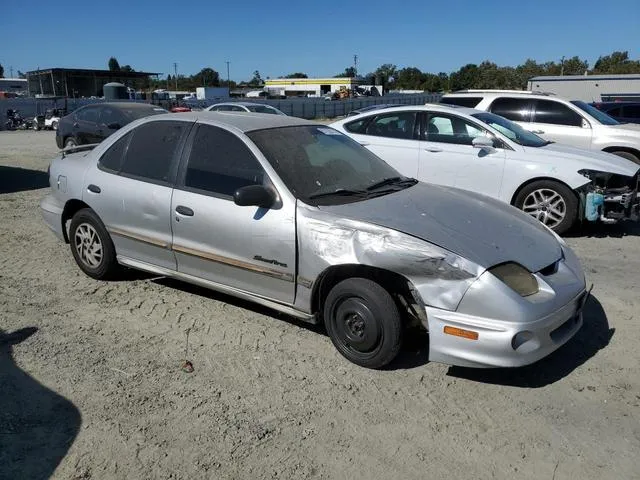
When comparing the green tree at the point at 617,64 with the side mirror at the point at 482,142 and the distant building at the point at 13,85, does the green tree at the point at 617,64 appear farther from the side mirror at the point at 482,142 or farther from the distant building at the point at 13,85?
the distant building at the point at 13,85

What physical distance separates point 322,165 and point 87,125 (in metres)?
11.1

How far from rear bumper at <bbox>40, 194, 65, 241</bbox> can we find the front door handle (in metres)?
1.65

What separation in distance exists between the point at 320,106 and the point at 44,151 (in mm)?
26697

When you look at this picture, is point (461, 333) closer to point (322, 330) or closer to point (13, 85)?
point (322, 330)

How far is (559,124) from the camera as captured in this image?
10109mm

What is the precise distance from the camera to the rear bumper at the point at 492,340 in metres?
3.11

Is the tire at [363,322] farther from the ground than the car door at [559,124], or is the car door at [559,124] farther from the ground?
the car door at [559,124]

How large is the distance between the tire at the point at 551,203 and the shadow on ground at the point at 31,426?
18.1 ft

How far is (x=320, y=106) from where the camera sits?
4112cm

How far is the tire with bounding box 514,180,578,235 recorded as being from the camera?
260 inches

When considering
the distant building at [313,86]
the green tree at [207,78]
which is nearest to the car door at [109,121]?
the distant building at [313,86]

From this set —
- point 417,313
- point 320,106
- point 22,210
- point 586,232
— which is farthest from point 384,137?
point 320,106

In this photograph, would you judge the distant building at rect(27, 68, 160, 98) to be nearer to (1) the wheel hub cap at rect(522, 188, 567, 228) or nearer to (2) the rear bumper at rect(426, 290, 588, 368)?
(1) the wheel hub cap at rect(522, 188, 567, 228)

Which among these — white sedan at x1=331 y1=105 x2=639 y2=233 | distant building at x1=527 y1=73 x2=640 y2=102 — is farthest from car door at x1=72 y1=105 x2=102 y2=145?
distant building at x1=527 y1=73 x2=640 y2=102
